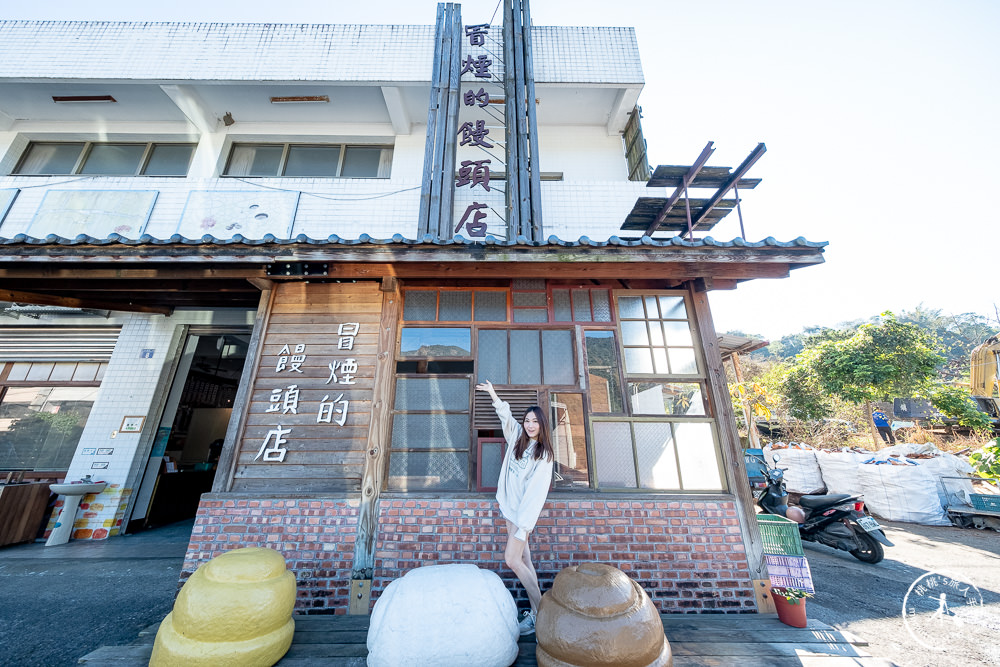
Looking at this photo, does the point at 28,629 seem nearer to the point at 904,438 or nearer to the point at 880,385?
the point at 880,385

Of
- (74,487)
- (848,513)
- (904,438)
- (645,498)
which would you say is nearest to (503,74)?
(645,498)

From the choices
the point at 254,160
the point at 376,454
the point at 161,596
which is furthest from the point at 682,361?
the point at 254,160

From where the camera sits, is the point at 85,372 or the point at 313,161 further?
the point at 313,161

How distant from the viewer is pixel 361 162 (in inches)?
310

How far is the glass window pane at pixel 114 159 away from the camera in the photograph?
24.9 feet

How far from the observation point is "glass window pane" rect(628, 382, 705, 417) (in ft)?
→ 13.1

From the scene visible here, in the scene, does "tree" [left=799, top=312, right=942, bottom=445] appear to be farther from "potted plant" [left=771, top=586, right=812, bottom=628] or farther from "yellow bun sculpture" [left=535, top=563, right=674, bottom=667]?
"yellow bun sculpture" [left=535, top=563, right=674, bottom=667]

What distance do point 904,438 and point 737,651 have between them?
15346 mm

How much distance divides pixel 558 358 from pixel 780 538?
9.00 feet

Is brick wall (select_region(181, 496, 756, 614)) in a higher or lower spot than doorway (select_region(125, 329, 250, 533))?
lower

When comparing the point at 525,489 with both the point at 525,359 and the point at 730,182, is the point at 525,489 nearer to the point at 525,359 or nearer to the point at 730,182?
the point at 525,359

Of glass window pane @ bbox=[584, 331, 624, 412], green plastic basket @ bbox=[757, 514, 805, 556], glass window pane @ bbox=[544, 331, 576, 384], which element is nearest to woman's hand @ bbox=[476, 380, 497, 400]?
glass window pane @ bbox=[544, 331, 576, 384]

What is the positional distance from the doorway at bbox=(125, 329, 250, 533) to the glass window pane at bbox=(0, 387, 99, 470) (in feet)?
4.35

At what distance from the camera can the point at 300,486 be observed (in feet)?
12.1
